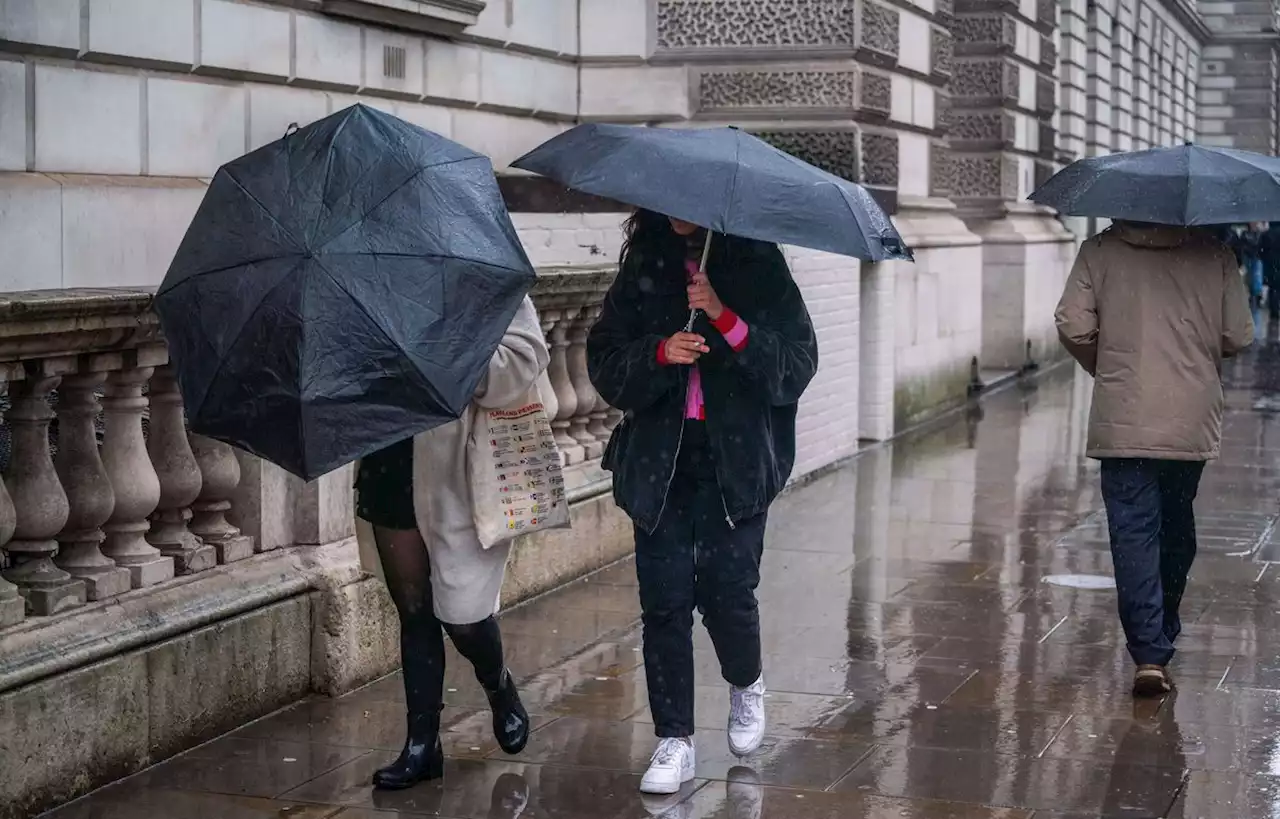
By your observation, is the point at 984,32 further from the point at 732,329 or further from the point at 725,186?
the point at 725,186

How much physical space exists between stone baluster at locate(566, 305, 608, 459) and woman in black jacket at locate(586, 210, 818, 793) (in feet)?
10.3

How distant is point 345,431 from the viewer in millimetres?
4602

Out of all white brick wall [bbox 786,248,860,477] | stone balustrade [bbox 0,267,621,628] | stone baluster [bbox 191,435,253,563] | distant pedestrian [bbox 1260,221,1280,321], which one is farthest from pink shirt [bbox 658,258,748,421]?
distant pedestrian [bbox 1260,221,1280,321]

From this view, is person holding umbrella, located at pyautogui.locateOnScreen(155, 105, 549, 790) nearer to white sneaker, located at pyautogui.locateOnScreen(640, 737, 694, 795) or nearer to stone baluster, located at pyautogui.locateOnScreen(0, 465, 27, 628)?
stone baluster, located at pyautogui.locateOnScreen(0, 465, 27, 628)

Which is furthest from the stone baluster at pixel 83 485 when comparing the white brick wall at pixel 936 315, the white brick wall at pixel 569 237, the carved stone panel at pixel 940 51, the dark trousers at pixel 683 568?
the carved stone panel at pixel 940 51

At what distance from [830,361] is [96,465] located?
745cm

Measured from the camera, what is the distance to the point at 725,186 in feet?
16.8

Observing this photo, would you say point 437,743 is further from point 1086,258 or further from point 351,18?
point 351,18

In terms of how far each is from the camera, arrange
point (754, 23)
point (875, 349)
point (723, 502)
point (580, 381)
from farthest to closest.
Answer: point (875, 349)
point (754, 23)
point (580, 381)
point (723, 502)

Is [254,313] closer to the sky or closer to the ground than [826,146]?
closer to the ground

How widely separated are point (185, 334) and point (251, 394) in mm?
266

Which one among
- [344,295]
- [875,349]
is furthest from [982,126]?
[344,295]

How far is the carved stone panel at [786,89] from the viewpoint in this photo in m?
12.3

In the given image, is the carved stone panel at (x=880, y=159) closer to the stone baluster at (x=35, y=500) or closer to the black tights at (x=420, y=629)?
the black tights at (x=420, y=629)
